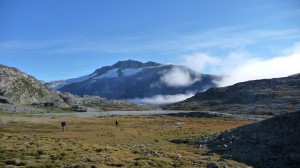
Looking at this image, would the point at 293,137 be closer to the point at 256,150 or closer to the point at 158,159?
the point at 256,150

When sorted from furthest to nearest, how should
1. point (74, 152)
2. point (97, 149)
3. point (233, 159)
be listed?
point (233, 159), point (97, 149), point (74, 152)

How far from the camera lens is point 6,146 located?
4059cm

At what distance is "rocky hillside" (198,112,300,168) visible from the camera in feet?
151

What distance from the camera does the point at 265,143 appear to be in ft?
169

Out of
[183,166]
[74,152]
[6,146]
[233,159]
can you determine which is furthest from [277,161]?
[6,146]

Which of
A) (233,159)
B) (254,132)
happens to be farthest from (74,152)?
(254,132)

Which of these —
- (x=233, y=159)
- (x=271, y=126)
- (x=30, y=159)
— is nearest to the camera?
(x=30, y=159)

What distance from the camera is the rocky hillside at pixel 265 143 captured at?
46094 mm

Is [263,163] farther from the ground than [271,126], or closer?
closer

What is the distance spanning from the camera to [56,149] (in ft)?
135

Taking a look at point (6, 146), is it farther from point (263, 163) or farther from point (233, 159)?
point (263, 163)

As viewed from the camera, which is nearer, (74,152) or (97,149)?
(74,152)

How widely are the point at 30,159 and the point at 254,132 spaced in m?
36.2

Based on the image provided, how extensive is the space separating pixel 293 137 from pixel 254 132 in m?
7.58
